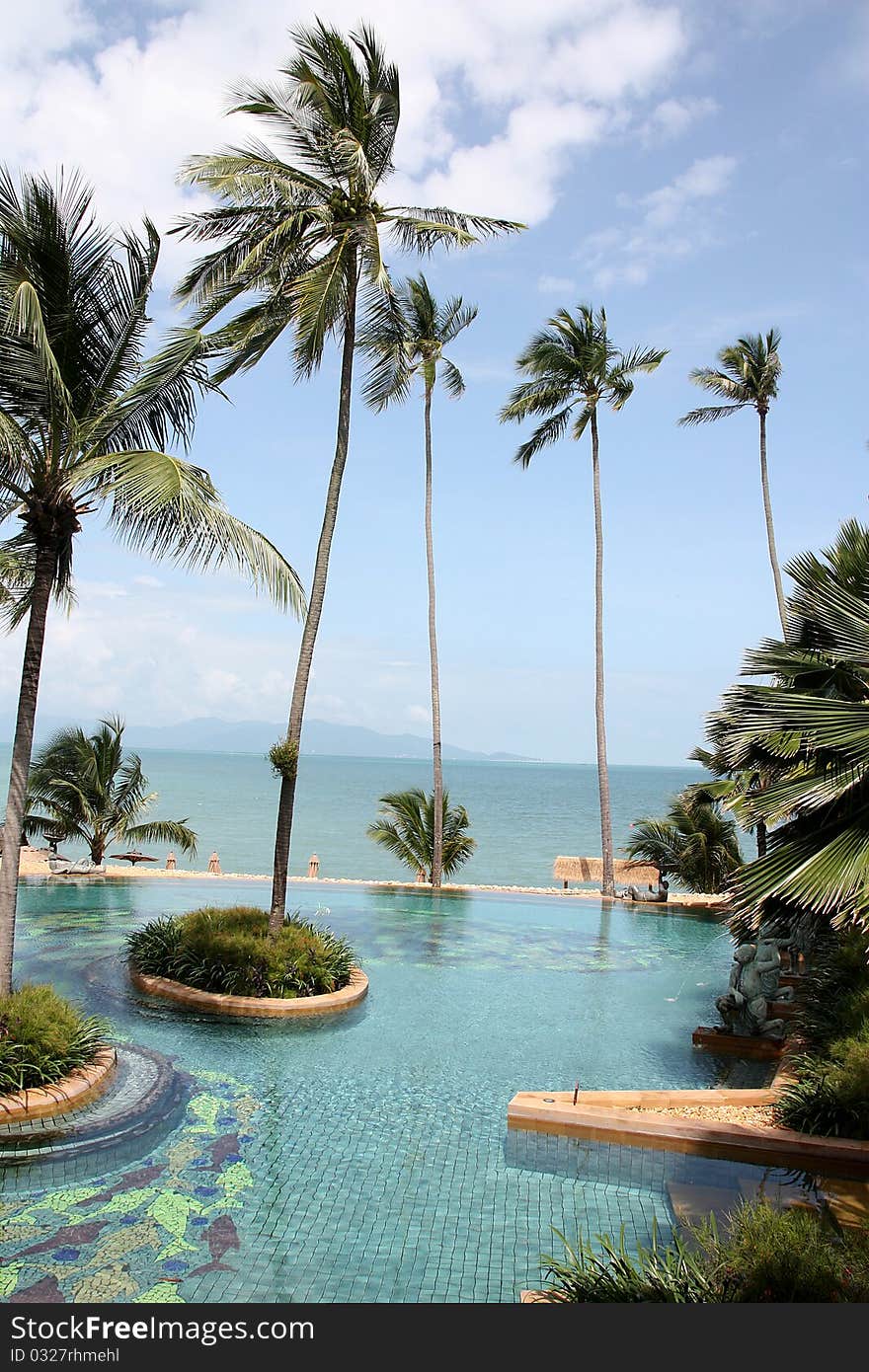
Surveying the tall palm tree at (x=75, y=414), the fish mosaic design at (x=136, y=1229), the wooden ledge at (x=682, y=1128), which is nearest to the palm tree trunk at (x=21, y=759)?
the tall palm tree at (x=75, y=414)

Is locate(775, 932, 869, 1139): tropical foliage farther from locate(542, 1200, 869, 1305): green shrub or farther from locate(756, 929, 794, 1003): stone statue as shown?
locate(542, 1200, 869, 1305): green shrub

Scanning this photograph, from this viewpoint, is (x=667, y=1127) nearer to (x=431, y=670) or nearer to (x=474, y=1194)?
(x=474, y=1194)

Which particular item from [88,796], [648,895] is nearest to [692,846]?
[648,895]

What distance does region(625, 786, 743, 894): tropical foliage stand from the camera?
20828mm

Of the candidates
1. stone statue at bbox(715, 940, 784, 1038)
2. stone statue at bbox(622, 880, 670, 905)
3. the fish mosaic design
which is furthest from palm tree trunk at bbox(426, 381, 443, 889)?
the fish mosaic design

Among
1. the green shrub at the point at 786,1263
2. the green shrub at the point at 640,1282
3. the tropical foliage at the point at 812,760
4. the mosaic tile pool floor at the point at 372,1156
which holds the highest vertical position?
the tropical foliage at the point at 812,760

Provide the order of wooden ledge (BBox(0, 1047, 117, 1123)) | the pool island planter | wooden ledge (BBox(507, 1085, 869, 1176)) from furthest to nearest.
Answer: the pool island planter, wooden ledge (BBox(0, 1047, 117, 1123)), wooden ledge (BBox(507, 1085, 869, 1176))

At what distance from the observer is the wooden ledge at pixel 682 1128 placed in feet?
21.4

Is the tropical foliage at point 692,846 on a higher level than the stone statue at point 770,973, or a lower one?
higher

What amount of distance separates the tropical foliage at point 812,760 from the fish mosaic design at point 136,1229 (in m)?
3.65

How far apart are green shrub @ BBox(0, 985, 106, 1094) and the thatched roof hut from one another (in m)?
15.7

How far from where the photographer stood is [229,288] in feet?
36.2

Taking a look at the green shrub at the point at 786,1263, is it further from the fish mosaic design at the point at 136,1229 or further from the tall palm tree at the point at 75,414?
the tall palm tree at the point at 75,414

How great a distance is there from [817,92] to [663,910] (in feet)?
48.3
